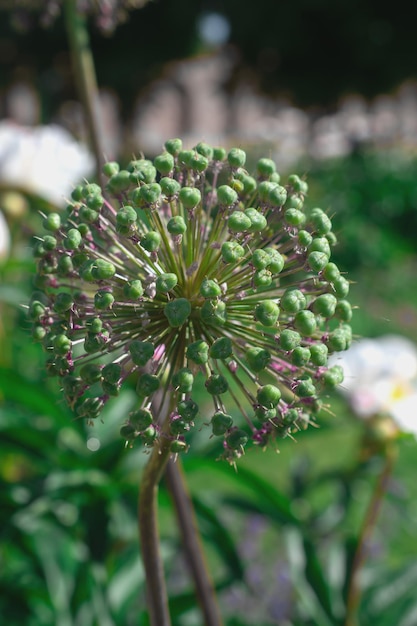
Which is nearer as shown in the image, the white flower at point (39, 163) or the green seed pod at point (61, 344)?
the green seed pod at point (61, 344)

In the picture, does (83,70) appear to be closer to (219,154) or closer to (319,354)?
(219,154)

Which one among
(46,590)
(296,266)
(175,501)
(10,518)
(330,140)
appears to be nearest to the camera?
(296,266)

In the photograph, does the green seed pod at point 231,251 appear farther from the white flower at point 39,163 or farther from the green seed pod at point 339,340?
the white flower at point 39,163

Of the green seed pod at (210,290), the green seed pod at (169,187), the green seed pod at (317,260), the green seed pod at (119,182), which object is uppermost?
the green seed pod at (119,182)

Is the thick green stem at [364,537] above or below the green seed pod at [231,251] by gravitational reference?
below

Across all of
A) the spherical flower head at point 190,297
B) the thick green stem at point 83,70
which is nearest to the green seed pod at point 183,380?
the spherical flower head at point 190,297

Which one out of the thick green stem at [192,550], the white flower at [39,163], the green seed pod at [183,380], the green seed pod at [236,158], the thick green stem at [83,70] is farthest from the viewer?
the white flower at [39,163]

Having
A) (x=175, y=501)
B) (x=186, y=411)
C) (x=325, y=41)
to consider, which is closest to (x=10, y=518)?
(x=175, y=501)

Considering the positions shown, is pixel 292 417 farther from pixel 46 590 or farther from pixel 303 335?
pixel 46 590
